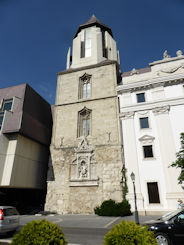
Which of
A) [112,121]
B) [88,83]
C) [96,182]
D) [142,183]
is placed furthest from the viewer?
[88,83]

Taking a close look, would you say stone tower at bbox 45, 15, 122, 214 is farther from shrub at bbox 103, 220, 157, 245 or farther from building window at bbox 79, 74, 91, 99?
shrub at bbox 103, 220, 157, 245

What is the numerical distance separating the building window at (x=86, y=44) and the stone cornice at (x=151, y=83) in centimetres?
1196

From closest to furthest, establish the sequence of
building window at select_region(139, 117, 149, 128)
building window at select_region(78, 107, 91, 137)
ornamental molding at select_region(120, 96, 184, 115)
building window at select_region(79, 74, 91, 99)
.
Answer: ornamental molding at select_region(120, 96, 184, 115)
building window at select_region(139, 117, 149, 128)
building window at select_region(78, 107, 91, 137)
building window at select_region(79, 74, 91, 99)

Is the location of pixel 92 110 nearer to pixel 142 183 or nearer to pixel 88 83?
pixel 88 83

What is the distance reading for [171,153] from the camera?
1898 cm

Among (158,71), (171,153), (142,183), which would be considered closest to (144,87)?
(158,71)

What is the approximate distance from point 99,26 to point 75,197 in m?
32.2

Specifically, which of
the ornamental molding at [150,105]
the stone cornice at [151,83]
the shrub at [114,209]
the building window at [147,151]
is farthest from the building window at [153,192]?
the stone cornice at [151,83]

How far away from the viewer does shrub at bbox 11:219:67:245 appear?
13.5 ft

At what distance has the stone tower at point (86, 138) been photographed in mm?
19938

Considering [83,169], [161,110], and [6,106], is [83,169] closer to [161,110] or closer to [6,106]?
[161,110]

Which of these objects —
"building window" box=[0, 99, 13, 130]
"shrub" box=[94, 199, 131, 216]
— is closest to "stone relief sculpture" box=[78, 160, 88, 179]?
"shrub" box=[94, 199, 131, 216]

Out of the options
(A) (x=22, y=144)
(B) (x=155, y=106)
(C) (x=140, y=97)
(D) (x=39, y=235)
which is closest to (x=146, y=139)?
(B) (x=155, y=106)

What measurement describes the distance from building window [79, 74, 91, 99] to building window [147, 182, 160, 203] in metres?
15.7
